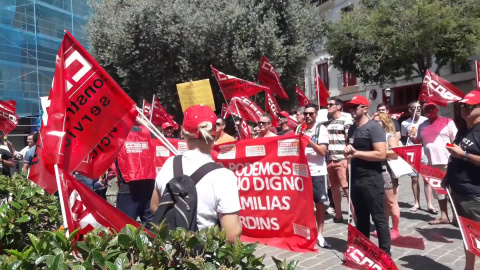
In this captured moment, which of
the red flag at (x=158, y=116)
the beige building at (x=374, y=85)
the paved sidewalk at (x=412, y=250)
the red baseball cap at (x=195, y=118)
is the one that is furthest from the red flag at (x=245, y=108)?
the beige building at (x=374, y=85)

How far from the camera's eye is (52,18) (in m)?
24.6

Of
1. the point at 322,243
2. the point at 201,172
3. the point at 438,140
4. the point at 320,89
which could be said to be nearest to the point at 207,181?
the point at 201,172

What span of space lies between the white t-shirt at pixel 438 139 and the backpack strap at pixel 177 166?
510cm

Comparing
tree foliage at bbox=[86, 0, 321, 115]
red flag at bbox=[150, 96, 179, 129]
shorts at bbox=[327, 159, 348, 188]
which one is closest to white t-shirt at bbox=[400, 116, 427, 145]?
shorts at bbox=[327, 159, 348, 188]

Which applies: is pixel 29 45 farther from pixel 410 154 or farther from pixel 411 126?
pixel 410 154

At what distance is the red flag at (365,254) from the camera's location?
4195mm

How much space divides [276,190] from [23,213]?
2915 mm

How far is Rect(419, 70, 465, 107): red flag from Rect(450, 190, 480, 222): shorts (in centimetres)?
288

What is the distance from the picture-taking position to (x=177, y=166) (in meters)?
2.85

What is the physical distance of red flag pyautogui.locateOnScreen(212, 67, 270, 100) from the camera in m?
8.30

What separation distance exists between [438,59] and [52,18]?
63.6ft

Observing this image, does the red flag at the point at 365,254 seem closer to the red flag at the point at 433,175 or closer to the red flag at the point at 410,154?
the red flag at the point at 410,154

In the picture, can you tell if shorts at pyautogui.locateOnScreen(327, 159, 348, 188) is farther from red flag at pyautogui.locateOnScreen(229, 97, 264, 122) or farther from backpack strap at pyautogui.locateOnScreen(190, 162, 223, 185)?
backpack strap at pyautogui.locateOnScreen(190, 162, 223, 185)

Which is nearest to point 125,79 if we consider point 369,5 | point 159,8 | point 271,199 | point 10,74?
point 159,8
